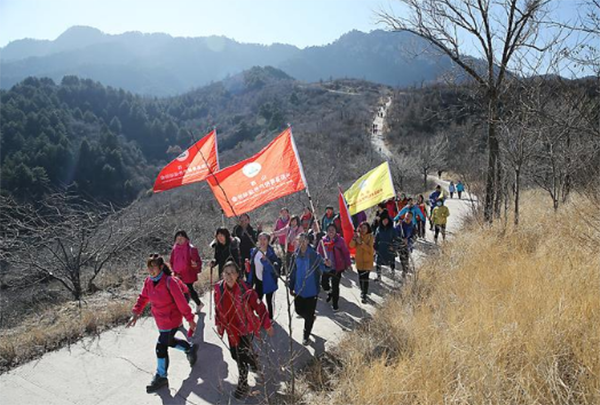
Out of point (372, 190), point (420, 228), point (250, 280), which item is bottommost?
point (420, 228)

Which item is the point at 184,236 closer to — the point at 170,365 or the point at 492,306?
the point at 170,365

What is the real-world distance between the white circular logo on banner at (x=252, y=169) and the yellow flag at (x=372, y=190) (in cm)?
241

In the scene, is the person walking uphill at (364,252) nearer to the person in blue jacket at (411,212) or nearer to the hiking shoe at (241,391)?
the person in blue jacket at (411,212)

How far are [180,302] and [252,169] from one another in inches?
80.0

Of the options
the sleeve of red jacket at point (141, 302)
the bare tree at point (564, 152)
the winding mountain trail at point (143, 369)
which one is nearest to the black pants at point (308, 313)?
the winding mountain trail at point (143, 369)

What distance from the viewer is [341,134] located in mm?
64625

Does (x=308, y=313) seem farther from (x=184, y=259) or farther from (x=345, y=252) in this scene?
(x=184, y=259)

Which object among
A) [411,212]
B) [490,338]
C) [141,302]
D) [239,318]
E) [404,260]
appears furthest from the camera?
[411,212]

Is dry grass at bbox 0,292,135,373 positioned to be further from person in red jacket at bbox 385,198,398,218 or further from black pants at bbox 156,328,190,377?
person in red jacket at bbox 385,198,398,218

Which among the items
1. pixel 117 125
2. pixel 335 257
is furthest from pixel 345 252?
pixel 117 125

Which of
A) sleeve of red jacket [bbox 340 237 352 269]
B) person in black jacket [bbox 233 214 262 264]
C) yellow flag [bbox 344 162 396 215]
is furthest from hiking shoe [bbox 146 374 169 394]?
yellow flag [bbox 344 162 396 215]

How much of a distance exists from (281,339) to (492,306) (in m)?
2.85

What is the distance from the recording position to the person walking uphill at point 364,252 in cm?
665

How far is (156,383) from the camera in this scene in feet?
14.0
